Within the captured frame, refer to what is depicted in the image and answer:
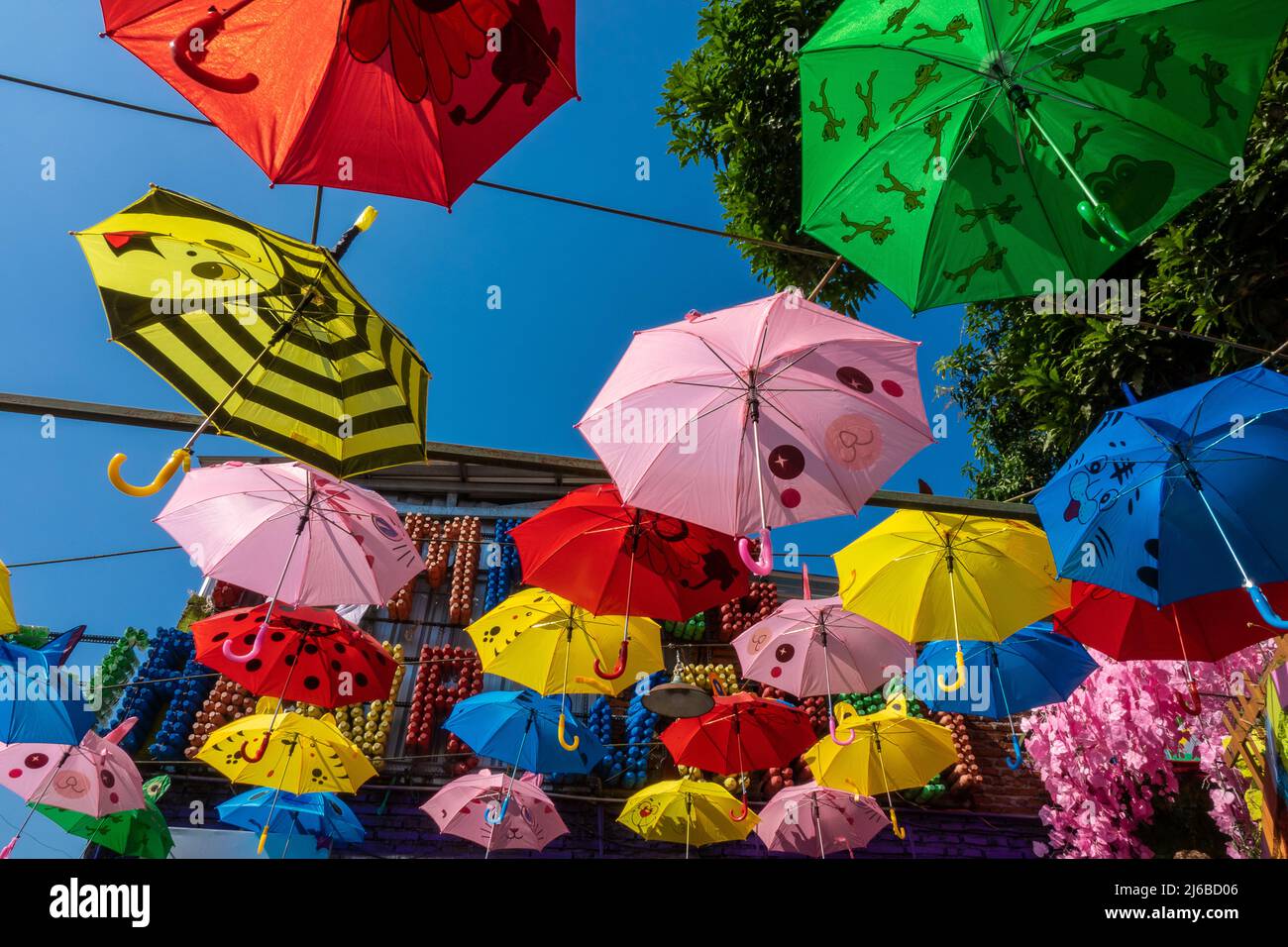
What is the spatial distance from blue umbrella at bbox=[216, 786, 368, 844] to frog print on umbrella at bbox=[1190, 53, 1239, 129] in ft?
29.2

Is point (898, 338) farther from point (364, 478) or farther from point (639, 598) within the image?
point (364, 478)

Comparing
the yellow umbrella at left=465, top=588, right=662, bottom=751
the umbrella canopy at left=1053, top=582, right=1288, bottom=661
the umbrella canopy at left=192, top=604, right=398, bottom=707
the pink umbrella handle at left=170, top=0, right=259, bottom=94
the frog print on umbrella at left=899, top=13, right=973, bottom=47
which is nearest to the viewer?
the pink umbrella handle at left=170, top=0, right=259, bottom=94

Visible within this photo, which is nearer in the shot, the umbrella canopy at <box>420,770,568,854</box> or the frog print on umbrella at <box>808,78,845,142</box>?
the frog print on umbrella at <box>808,78,845,142</box>

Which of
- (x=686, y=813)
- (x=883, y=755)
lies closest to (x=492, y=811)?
(x=686, y=813)

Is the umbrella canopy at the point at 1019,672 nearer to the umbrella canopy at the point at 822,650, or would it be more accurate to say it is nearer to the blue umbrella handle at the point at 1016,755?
the blue umbrella handle at the point at 1016,755

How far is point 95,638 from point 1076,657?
40.2ft

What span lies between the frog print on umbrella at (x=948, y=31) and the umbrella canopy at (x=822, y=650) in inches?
199

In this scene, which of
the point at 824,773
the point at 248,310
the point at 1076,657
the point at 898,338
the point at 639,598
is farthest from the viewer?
the point at 824,773

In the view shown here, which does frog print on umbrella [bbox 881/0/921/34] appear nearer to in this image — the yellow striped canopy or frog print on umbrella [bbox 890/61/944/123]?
frog print on umbrella [bbox 890/61/944/123]

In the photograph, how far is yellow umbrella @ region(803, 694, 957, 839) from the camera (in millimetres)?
8062

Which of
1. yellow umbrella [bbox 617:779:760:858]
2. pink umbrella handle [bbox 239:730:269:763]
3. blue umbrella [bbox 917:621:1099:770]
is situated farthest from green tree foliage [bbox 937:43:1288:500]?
pink umbrella handle [bbox 239:730:269:763]

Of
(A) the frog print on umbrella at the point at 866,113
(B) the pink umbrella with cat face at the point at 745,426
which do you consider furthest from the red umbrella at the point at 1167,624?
(A) the frog print on umbrella at the point at 866,113
